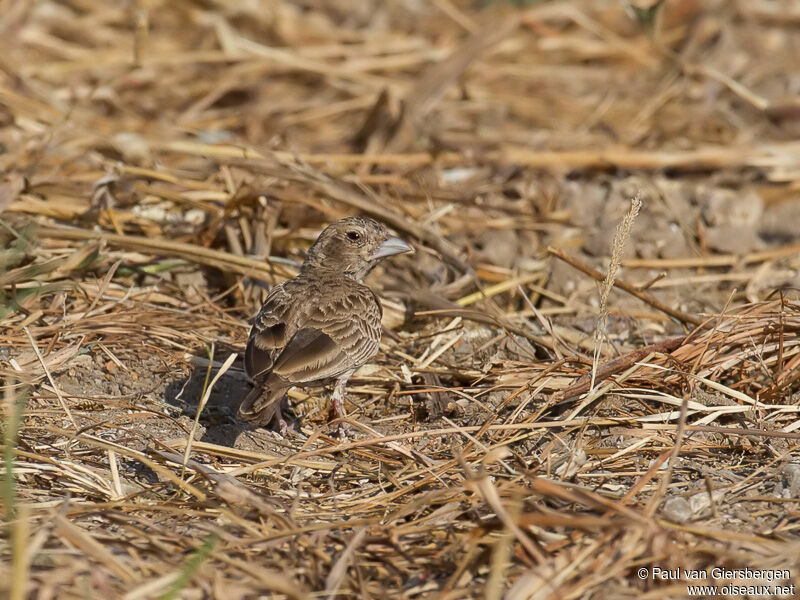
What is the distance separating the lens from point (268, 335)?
4645 millimetres

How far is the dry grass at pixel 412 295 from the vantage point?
3.44 meters

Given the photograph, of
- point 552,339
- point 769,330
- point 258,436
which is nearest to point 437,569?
point 258,436

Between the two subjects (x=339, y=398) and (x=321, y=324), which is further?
(x=339, y=398)

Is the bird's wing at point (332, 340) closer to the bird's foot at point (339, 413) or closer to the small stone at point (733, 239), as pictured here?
the bird's foot at point (339, 413)

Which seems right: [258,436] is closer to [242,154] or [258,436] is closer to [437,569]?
[437,569]

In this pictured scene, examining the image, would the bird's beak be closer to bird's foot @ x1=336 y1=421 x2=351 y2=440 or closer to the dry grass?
the dry grass

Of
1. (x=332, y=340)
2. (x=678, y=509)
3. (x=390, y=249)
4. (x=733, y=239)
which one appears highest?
(x=390, y=249)

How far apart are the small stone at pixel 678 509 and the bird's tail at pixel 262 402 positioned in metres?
1.69

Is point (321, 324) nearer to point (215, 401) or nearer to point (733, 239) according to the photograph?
point (215, 401)

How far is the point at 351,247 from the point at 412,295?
0.56m

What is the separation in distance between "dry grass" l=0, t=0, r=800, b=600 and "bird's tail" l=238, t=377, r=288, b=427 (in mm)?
183

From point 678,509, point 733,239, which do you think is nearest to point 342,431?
point 678,509

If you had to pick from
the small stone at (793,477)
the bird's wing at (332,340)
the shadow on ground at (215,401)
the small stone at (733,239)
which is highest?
the bird's wing at (332,340)

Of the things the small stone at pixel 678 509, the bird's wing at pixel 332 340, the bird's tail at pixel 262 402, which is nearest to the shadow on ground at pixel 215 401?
the bird's tail at pixel 262 402
